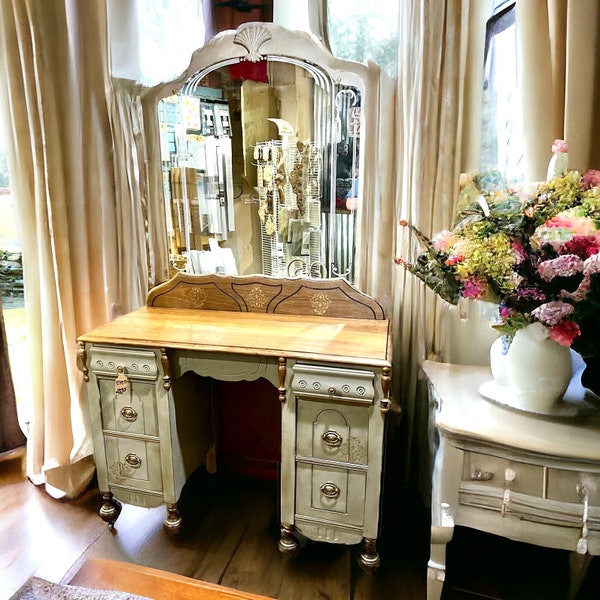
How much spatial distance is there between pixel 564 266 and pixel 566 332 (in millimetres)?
144

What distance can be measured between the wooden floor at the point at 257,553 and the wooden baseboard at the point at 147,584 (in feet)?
1.56

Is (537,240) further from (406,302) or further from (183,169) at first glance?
(183,169)

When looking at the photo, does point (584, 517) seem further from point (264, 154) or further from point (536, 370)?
point (264, 154)

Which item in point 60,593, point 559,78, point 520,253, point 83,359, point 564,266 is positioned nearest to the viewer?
point 60,593

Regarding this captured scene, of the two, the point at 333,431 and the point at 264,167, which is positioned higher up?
the point at 264,167

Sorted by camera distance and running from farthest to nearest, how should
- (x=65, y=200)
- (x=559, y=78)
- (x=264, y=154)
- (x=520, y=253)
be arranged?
(x=65, y=200), (x=264, y=154), (x=559, y=78), (x=520, y=253)

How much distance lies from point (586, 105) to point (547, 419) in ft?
2.83

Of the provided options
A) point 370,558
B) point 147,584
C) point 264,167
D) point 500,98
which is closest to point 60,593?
point 147,584

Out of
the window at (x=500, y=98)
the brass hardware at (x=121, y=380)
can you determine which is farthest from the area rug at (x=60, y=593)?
the window at (x=500, y=98)

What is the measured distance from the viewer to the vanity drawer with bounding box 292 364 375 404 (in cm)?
129

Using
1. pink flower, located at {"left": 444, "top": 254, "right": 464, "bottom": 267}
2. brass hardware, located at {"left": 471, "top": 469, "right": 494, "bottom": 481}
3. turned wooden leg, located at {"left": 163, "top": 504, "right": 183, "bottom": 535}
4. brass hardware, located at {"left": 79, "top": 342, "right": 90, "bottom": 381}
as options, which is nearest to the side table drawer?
brass hardware, located at {"left": 471, "top": 469, "right": 494, "bottom": 481}

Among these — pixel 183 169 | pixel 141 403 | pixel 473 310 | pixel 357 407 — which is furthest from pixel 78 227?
pixel 473 310

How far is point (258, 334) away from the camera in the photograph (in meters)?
1.47

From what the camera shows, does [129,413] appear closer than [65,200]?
Yes
